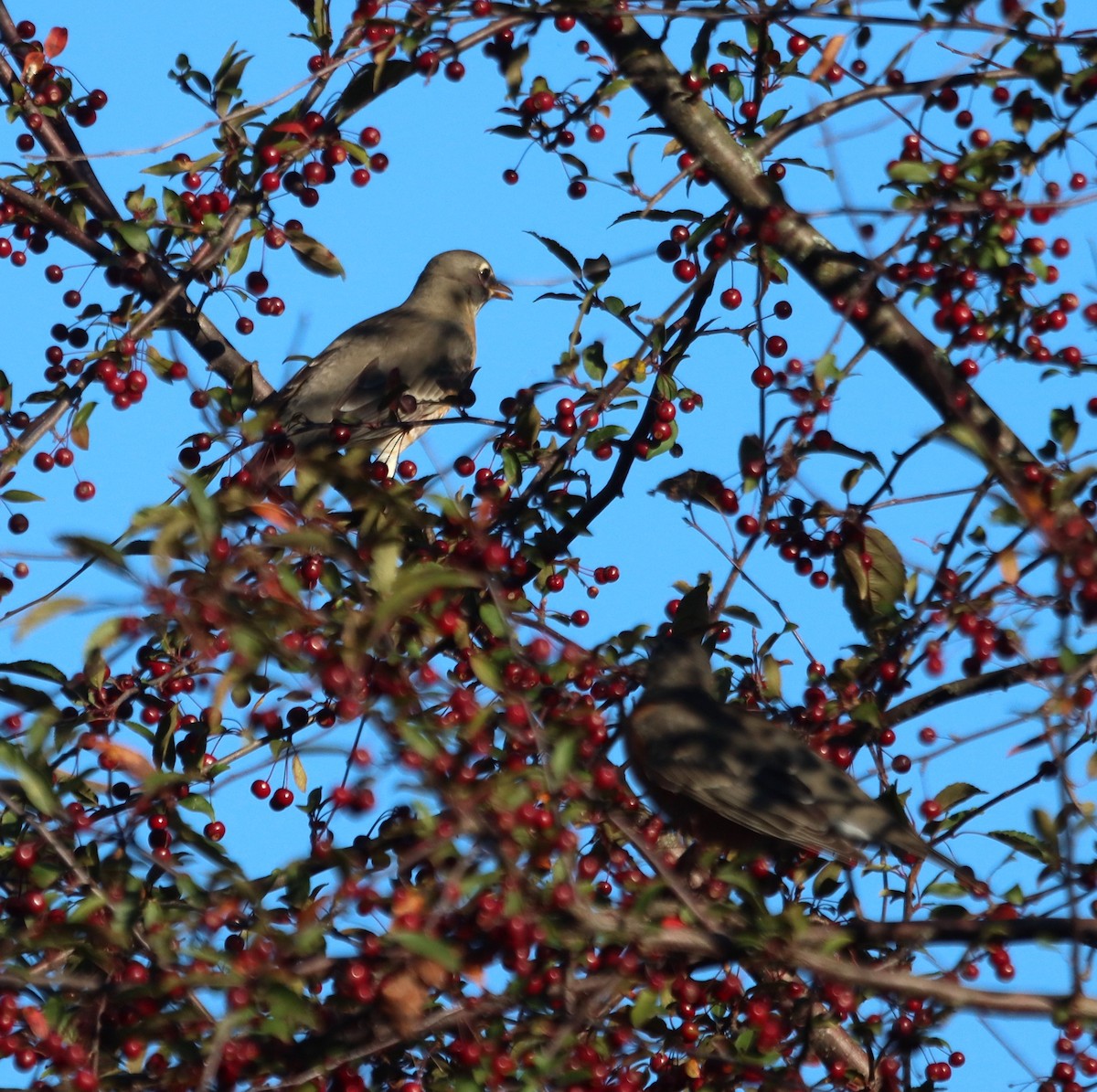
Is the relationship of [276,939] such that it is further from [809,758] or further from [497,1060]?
[809,758]

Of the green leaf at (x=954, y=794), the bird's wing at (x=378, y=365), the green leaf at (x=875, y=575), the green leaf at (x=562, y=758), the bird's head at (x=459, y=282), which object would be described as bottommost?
the green leaf at (x=562, y=758)

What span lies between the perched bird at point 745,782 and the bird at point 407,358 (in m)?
1.27

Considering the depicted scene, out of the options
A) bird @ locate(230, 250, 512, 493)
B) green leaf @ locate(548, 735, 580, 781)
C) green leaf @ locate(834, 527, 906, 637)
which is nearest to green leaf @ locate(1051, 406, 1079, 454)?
green leaf @ locate(834, 527, 906, 637)

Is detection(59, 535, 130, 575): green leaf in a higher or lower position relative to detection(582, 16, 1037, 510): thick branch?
lower

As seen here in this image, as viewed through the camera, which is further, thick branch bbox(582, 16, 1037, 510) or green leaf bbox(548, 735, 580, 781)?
thick branch bbox(582, 16, 1037, 510)

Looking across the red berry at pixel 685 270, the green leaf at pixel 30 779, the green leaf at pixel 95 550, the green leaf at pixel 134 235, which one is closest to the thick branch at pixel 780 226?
the red berry at pixel 685 270

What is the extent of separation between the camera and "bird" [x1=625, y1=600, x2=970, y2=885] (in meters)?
4.08

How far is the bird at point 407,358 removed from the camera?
663cm

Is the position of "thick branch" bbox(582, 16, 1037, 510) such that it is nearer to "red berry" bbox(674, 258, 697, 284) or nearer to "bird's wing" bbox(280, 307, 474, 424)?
"red berry" bbox(674, 258, 697, 284)

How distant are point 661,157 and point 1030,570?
79.4 inches

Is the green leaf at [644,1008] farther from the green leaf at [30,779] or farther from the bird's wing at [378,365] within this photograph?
the bird's wing at [378,365]

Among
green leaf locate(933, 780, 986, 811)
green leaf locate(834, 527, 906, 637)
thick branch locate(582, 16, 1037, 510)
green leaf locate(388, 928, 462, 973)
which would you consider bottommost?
green leaf locate(388, 928, 462, 973)

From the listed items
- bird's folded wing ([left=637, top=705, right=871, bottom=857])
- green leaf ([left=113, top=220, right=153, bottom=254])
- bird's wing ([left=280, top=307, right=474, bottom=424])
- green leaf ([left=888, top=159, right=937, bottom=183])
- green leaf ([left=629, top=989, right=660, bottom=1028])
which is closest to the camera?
green leaf ([left=629, top=989, right=660, bottom=1028])

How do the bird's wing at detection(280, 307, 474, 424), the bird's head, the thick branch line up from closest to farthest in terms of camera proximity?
the thick branch, the bird's wing at detection(280, 307, 474, 424), the bird's head
